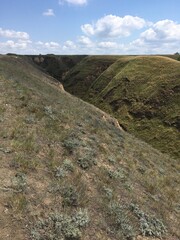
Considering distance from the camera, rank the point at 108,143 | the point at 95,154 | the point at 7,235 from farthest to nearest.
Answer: the point at 108,143 < the point at 95,154 < the point at 7,235

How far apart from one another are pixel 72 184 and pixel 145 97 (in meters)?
57.2

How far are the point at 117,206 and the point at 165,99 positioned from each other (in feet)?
174

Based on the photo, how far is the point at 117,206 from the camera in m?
14.5

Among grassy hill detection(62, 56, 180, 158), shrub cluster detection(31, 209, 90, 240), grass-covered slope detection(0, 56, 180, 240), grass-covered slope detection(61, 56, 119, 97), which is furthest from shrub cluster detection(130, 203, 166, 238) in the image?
grass-covered slope detection(61, 56, 119, 97)

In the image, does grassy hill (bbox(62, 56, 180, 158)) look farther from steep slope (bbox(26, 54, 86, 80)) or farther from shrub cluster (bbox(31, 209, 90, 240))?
steep slope (bbox(26, 54, 86, 80))

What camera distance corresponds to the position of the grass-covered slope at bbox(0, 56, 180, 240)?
39.6ft

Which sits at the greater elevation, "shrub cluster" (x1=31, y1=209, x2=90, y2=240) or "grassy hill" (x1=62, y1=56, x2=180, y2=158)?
"shrub cluster" (x1=31, y1=209, x2=90, y2=240)

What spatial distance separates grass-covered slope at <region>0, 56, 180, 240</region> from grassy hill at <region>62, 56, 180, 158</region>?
1151 inches

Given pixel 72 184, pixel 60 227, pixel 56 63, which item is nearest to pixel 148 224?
pixel 72 184

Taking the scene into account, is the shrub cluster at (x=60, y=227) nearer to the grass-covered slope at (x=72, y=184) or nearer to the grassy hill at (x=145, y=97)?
the grass-covered slope at (x=72, y=184)

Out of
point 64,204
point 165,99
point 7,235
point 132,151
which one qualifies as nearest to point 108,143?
point 132,151

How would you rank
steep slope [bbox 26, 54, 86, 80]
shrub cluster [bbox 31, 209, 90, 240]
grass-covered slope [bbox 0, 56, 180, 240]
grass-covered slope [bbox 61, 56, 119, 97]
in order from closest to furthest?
shrub cluster [bbox 31, 209, 90, 240] < grass-covered slope [bbox 0, 56, 180, 240] < grass-covered slope [bbox 61, 56, 119, 97] < steep slope [bbox 26, 54, 86, 80]

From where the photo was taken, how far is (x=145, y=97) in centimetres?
7019

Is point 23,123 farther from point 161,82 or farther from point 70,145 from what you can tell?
point 161,82
